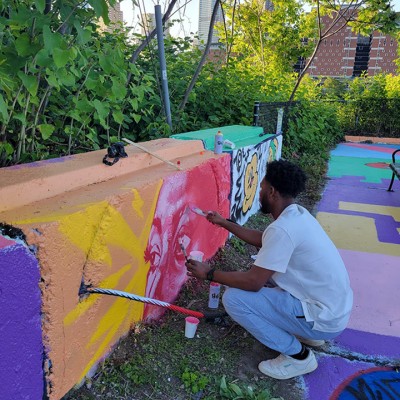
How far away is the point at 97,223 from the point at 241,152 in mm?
2792

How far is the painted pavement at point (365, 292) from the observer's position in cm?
253

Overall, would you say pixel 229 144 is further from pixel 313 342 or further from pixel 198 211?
pixel 313 342

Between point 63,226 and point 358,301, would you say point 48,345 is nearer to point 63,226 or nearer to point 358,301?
point 63,226

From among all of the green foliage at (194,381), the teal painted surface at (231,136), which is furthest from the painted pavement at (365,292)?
the teal painted surface at (231,136)

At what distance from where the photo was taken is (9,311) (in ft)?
5.10

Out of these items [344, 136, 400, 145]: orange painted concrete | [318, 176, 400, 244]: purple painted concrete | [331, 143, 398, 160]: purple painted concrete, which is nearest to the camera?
[318, 176, 400, 244]: purple painted concrete

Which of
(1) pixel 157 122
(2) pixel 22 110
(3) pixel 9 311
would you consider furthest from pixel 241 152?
(3) pixel 9 311

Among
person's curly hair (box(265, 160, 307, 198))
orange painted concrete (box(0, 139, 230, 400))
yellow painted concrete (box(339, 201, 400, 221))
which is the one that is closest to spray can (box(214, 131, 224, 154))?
orange painted concrete (box(0, 139, 230, 400))

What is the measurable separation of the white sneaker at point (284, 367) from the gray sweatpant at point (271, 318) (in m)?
0.06

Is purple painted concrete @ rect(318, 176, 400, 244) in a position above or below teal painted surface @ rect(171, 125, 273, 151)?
→ below

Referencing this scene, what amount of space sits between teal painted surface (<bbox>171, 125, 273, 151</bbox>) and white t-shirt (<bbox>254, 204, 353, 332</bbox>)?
1.82 meters

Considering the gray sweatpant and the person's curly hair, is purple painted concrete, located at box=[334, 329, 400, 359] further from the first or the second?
the person's curly hair

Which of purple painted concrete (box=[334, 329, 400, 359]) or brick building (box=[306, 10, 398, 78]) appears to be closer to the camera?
purple painted concrete (box=[334, 329, 400, 359])

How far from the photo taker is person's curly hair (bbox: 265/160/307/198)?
8.29 ft
